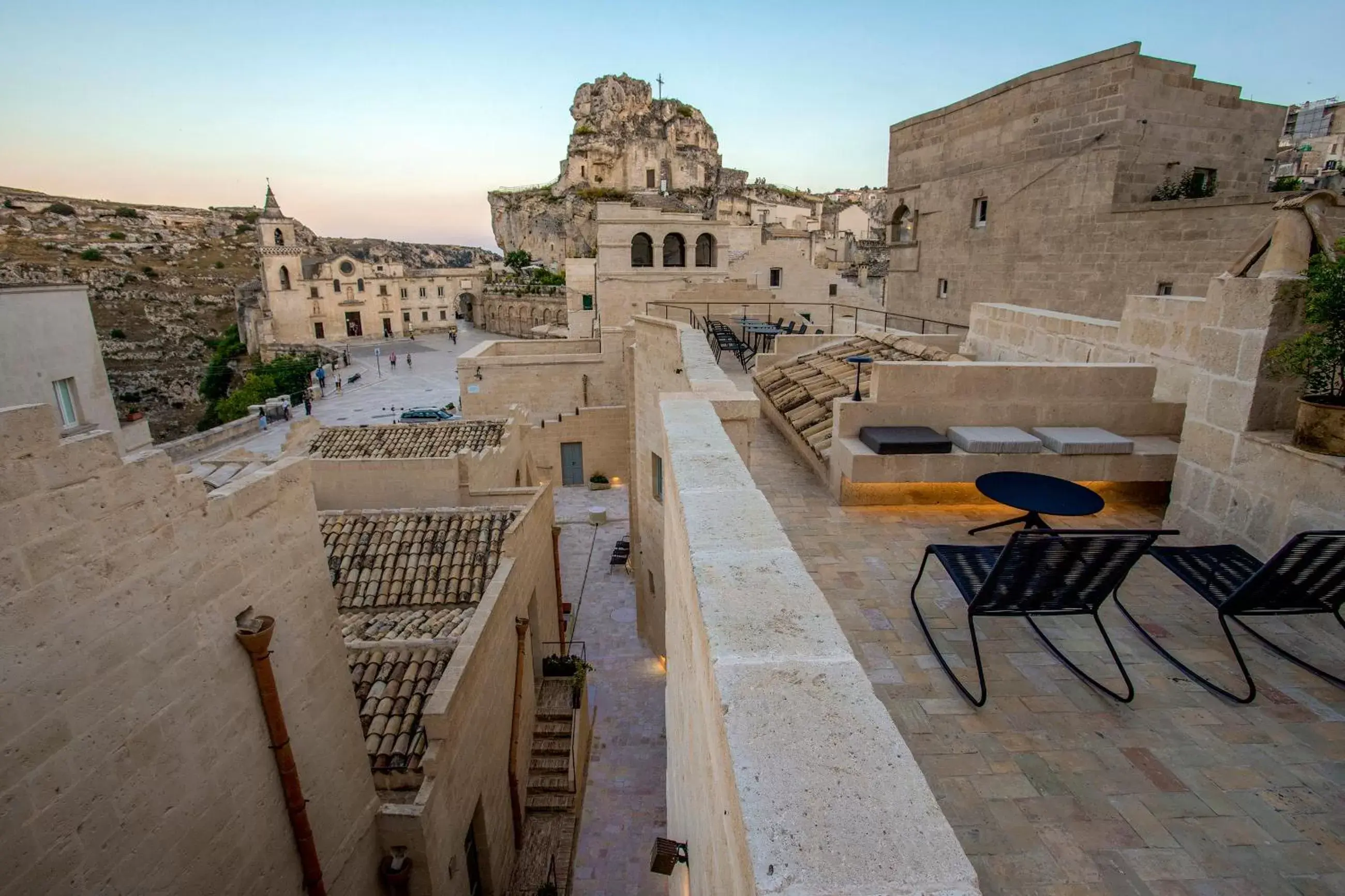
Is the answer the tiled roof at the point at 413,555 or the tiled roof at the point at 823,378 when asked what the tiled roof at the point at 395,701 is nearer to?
the tiled roof at the point at 413,555

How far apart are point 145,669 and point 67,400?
35.5ft

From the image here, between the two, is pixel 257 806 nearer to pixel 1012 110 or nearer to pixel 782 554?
pixel 782 554

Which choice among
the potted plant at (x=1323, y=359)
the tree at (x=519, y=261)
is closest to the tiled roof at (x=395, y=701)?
the potted plant at (x=1323, y=359)

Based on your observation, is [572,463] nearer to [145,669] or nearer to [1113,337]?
[1113,337]

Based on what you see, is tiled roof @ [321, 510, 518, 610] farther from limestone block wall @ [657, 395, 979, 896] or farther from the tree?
the tree

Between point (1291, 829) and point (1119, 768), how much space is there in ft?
1.83

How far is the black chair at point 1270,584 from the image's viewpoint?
3.03m

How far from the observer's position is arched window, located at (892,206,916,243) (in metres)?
18.6

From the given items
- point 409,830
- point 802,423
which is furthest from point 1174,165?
point 409,830

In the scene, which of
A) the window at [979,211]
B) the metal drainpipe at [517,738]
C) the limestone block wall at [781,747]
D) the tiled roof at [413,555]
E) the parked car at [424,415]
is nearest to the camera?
the limestone block wall at [781,747]

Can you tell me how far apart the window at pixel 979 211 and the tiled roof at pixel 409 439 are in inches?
512

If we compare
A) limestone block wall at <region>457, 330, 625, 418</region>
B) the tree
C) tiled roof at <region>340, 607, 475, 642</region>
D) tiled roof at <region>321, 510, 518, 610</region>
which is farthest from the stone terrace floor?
the tree

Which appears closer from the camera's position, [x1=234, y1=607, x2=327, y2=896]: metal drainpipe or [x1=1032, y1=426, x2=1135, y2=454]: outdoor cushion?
[x1=234, y1=607, x2=327, y2=896]: metal drainpipe

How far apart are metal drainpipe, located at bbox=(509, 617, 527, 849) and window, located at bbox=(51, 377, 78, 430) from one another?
8.48 m
